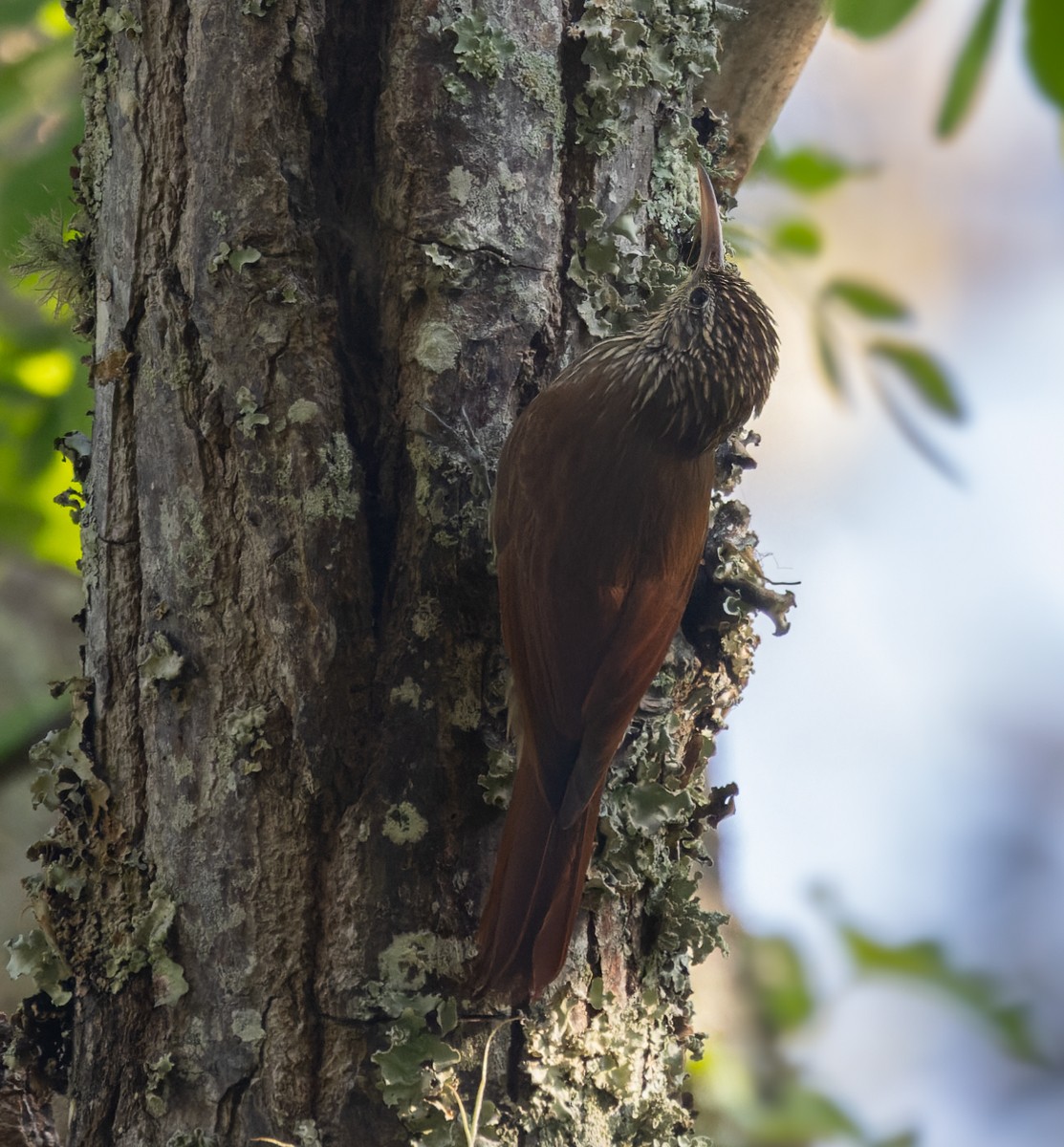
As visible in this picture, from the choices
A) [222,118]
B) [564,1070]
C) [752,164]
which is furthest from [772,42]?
[564,1070]

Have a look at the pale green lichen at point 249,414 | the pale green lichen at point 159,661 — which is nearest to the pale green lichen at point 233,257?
the pale green lichen at point 249,414

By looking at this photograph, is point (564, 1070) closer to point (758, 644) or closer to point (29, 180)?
point (758, 644)

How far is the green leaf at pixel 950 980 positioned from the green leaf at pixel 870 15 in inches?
77.4

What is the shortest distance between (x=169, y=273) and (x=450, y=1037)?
1226mm

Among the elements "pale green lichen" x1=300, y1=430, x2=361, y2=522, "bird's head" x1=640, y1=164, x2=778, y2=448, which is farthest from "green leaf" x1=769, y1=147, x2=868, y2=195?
"pale green lichen" x1=300, y1=430, x2=361, y2=522

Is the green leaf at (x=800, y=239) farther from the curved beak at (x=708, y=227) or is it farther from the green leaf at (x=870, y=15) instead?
the green leaf at (x=870, y=15)

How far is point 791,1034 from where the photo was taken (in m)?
2.80

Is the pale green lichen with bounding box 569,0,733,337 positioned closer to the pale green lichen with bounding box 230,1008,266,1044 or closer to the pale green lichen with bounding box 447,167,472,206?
the pale green lichen with bounding box 447,167,472,206

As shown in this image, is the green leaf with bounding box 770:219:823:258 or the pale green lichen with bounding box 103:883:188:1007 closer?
the pale green lichen with bounding box 103:883:188:1007

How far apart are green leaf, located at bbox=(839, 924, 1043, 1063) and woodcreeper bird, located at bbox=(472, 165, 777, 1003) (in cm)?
124

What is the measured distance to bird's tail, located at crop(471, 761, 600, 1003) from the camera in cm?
171

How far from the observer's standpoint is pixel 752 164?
2881mm

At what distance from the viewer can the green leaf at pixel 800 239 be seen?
2842mm

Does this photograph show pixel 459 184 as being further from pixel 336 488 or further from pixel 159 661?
pixel 159 661
